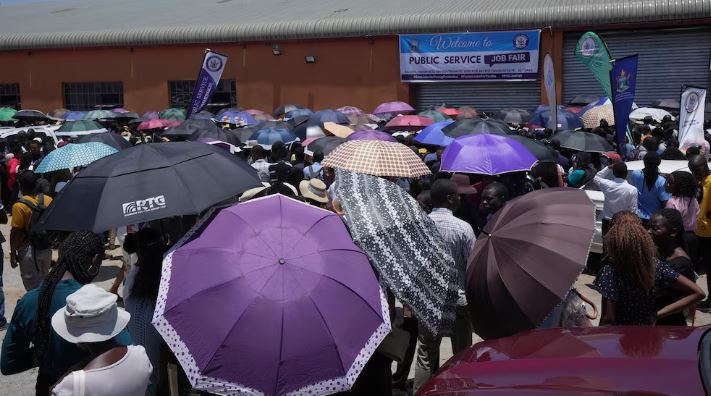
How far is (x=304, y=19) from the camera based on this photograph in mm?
27500

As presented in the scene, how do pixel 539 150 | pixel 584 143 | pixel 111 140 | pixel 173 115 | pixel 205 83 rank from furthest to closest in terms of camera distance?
1. pixel 173 115
2. pixel 205 83
3. pixel 111 140
4. pixel 584 143
5. pixel 539 150

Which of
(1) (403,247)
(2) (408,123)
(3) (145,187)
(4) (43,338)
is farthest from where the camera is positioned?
(2) (408,123)

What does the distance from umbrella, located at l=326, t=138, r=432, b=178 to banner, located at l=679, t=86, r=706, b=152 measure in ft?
21.1

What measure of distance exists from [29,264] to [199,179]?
4315 mm

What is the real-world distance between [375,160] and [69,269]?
3622 mm

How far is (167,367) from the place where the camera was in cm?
436

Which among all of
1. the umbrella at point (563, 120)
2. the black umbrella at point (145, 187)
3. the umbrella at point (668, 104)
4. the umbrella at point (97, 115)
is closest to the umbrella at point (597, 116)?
the umbrella at point (563, 120)

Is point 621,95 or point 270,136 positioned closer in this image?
point 621,95

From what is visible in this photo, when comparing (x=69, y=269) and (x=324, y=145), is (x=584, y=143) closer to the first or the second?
(x=324, y=145)

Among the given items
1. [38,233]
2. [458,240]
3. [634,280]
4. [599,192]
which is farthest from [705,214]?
[38,233]

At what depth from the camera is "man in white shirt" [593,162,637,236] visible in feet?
27.4

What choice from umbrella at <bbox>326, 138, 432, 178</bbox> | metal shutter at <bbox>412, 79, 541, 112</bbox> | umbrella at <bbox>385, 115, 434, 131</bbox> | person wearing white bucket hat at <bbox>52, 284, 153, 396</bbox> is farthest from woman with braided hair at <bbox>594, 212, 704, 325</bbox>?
metal shutter at <bbox>412, 79, 541, 112</bbox>

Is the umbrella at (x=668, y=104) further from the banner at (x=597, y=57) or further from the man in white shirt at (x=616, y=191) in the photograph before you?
the man in white shirt at (x=616, y=191)

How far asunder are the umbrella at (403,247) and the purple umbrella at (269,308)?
183mm
